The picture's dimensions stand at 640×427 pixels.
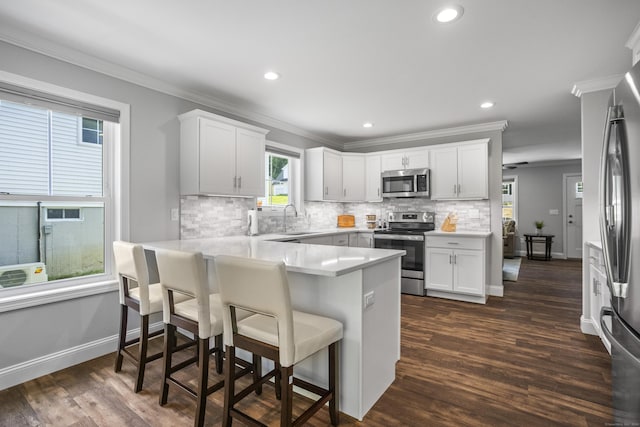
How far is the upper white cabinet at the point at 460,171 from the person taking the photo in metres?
4.56

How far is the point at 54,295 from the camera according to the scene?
2447 mm

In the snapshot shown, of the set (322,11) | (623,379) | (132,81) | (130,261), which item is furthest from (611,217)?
(132,81)

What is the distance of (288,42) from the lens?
8.00 ft

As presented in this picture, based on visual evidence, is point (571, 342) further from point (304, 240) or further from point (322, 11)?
point (322, 11)

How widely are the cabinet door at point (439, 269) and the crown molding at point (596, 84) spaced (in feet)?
7.39

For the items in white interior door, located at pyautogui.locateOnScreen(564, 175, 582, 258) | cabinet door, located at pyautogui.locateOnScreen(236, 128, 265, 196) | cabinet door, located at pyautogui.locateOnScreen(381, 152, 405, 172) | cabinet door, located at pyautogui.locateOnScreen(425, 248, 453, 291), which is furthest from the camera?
white interior door, located at pyautogui.locateOnScreen(564, 175, 582, 258)

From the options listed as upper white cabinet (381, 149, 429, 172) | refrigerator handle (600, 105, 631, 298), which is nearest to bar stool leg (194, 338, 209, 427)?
refrigerator handle (600, 105, 631, 298)

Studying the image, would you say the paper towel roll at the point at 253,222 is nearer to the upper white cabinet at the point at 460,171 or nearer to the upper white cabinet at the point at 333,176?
the upper white cabinet at the point at 333,176

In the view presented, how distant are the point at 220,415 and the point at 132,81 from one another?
278cm

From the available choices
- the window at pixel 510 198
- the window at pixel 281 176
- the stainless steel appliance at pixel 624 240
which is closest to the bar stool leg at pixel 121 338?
the window at pixel 281 176

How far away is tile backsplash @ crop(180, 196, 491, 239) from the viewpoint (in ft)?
11.4

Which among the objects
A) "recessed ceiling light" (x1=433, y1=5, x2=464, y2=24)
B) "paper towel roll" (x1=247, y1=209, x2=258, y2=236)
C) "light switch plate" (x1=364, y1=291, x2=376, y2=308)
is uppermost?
"recessed ceiling light" (x1=433, y1=5, x2=464, y2=24)

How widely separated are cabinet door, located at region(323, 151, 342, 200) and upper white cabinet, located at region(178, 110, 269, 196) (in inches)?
60.3

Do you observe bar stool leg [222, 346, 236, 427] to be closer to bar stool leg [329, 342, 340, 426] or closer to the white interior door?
bar stool leg [329, 342, 340, 426]
